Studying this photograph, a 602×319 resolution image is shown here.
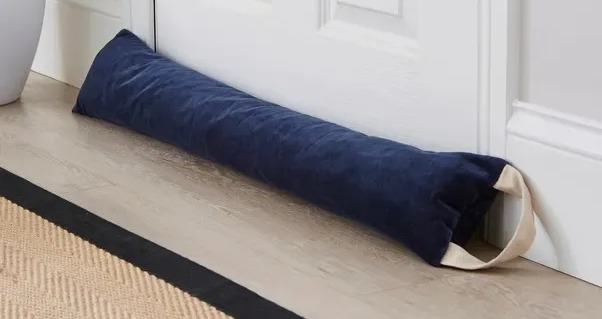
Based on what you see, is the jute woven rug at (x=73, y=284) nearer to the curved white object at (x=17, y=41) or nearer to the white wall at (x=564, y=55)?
the white wall at (x=564, y=55)

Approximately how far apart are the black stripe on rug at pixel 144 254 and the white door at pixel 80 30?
579mm

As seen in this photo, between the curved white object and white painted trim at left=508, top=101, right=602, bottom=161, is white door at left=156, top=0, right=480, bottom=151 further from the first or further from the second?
the curved white object

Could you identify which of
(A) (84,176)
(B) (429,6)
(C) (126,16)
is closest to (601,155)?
(B) (429,6)

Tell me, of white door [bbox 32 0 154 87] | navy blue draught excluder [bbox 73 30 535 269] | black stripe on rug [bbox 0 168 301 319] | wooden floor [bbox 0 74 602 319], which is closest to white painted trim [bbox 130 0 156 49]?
white door [bbox 32 0 154 87]

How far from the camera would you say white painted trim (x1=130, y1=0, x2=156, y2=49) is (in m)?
2.45

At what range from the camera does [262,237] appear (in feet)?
5.80

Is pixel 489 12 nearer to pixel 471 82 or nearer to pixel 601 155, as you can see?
pixel 471 82

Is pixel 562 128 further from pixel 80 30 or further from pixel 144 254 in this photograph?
pixel 80 30

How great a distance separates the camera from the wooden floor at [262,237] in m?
1.53

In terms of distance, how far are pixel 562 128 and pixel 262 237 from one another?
48 centimetres

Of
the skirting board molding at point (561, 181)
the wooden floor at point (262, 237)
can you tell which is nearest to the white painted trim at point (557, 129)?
the skirting board molding at point (561, 181)

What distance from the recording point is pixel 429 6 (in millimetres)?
1788

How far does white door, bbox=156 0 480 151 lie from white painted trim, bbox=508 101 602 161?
0.09 meters

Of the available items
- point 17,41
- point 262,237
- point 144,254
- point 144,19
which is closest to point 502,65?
point 262,237
